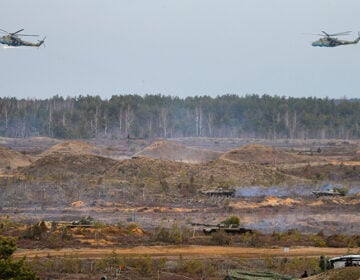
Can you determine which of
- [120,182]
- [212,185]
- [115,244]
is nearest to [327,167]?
[212,185]

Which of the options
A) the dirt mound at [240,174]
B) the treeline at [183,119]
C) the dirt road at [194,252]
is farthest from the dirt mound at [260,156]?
the dirt road at [194,252]

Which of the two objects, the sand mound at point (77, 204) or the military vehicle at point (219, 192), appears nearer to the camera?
the sand mound at point (77, 204)

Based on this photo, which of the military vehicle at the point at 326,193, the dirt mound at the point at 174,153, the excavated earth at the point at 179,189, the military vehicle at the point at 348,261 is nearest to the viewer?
the military vehicle at the point at 348,261

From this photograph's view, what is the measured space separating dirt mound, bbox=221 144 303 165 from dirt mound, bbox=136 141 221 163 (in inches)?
156

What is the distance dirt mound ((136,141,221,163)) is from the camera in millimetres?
80375

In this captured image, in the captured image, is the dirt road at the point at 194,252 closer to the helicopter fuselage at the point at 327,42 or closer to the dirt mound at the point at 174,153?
the helicopter fuselage at the point at 327,42

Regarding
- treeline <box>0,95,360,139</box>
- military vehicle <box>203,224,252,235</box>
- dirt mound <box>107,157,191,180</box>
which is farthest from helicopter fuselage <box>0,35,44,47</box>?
treeline <box>0,95,360,139</box>

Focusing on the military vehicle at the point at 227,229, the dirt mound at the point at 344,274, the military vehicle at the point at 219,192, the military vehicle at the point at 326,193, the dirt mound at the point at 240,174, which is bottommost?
the military vehicle at the point at 227,229

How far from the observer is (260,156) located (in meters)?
81.8

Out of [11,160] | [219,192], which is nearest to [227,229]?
[219,192]

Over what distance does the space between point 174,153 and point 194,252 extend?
50844 millimetres

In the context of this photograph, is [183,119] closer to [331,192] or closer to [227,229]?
[331,192]

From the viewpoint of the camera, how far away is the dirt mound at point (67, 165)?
6412cm

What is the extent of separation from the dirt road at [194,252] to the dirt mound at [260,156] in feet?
152
